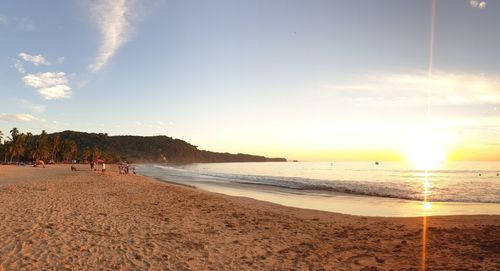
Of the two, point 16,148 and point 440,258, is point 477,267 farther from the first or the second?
point 16,148

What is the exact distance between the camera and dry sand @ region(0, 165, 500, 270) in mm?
8250

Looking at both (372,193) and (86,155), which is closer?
(372,193)

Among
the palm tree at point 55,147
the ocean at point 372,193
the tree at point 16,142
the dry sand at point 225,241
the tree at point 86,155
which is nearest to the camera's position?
the dry sand at point 225,241

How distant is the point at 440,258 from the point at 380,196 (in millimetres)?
22392

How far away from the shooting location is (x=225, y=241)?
10.7 m

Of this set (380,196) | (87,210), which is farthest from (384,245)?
(380,196)

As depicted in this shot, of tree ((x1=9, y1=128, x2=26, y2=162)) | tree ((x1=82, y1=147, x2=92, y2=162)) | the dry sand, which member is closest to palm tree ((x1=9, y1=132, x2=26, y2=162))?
tree ((x1=9, y1=128, x2=26, y2=162))

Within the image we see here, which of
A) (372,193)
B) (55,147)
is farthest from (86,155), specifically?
(372,193)

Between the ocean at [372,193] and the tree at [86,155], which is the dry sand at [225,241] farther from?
the tree at [86,155]

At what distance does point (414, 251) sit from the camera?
9.88 metres

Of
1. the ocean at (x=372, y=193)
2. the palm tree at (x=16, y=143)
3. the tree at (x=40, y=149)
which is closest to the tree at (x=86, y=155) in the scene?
the tree at (x=40, y=149)

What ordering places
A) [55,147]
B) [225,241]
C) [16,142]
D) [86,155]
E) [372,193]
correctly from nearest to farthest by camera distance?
[225,241]
[372,193]
[16,142]
[55,147]
[86,155]

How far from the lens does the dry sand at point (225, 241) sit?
27.1ft

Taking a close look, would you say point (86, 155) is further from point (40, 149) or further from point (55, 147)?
point (40, 149)
